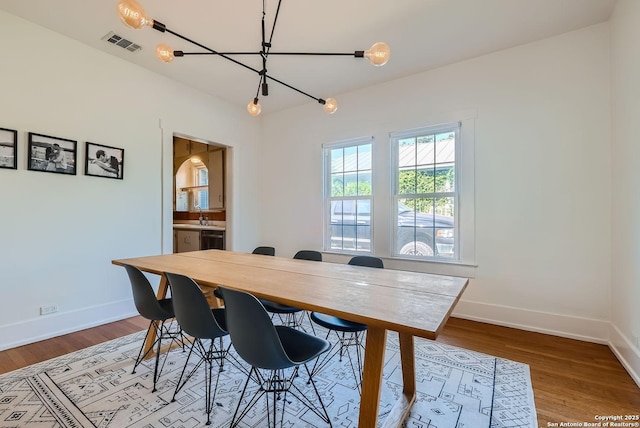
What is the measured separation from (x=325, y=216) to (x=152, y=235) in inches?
92.6

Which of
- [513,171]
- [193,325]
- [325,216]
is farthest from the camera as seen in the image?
[325,216]

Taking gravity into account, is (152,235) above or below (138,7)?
below

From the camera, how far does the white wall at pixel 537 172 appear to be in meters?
2.68

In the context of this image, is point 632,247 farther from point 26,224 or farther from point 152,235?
point 26,224

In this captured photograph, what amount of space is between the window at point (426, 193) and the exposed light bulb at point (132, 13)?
297 centimetres

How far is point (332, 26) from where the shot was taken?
2676 mm

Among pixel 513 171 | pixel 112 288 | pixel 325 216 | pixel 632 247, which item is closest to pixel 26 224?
pixel 112 288

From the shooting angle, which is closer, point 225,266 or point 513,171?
point 225,266

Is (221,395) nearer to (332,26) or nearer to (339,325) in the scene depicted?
(339,325)

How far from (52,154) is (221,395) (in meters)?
2.81

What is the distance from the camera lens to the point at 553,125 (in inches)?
112

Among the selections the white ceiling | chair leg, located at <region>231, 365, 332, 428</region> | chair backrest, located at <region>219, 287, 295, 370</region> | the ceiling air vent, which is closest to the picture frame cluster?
the white ceiling

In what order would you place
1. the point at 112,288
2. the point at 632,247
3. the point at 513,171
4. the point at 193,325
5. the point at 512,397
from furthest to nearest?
the point at 112,288 → the point at 513,171 → the point at 632,247 → the point at 512,397 → the point at 193,325

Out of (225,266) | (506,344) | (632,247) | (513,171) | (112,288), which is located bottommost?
(506,344)
